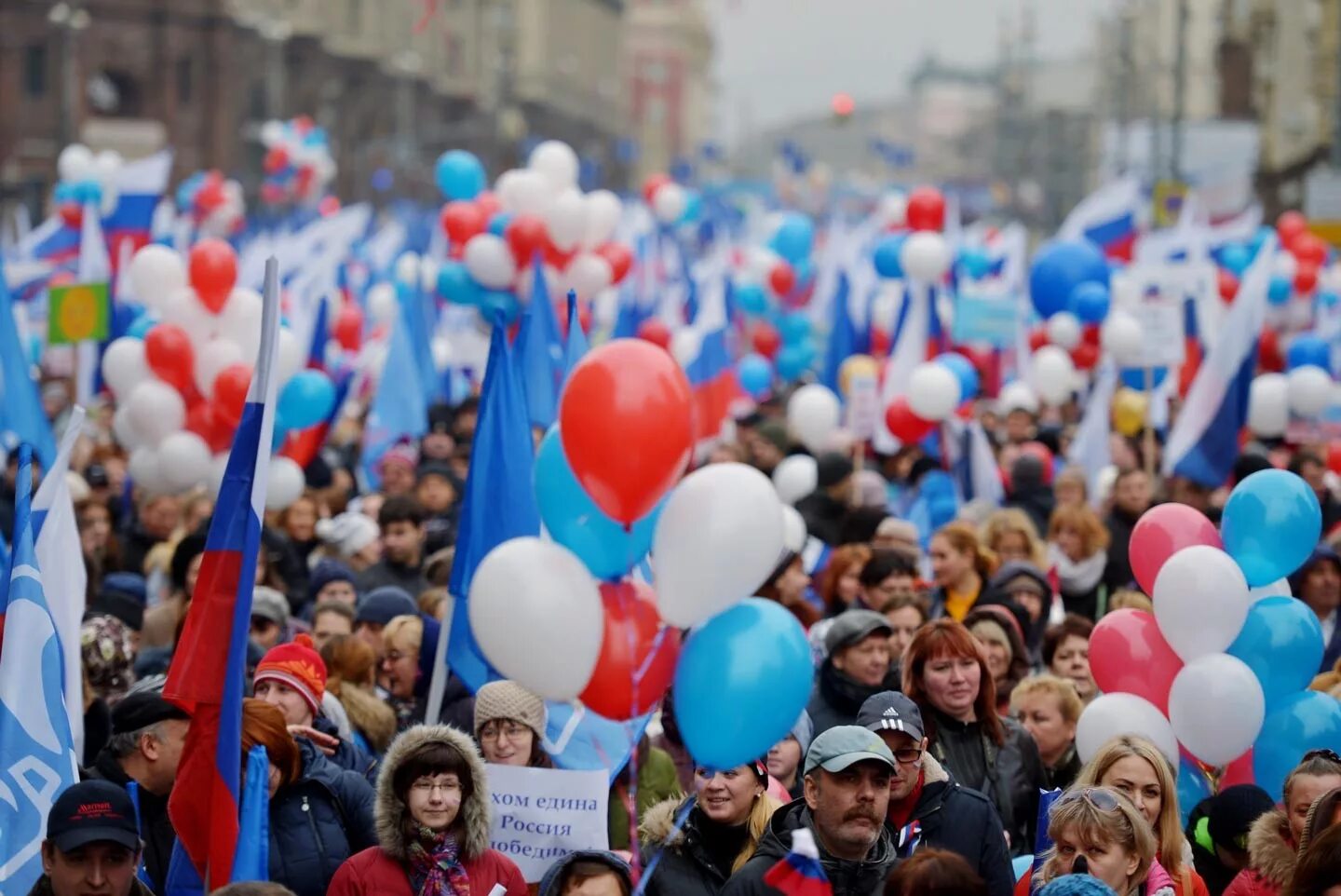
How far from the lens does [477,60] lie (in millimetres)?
82312

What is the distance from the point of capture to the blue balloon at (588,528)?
17.7ft

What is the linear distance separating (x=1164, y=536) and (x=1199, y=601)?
15.6 inches

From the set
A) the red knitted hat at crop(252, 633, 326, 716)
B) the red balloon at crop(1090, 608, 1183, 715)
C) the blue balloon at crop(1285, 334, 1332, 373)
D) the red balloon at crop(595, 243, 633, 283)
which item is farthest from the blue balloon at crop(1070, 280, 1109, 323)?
the red knitted hat at crop(252, 633, 326, 716)

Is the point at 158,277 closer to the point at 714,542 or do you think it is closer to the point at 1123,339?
the point at 1123,339

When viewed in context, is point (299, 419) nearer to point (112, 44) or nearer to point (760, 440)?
point (760, 440)

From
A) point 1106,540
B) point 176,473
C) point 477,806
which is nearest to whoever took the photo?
point 477,806

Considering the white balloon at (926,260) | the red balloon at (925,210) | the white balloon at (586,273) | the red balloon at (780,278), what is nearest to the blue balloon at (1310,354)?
the white balloon at (926,260)

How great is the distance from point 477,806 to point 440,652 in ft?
5.03

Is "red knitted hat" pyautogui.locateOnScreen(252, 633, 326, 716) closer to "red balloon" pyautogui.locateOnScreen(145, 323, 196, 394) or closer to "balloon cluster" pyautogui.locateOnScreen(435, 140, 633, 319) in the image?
"red balloon" pyautogui.locateOnScreen(145, 323, 196, 394)

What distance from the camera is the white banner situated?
5.90 m

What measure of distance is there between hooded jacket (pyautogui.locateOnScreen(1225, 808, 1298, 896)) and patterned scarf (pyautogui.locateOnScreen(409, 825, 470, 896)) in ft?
5.76

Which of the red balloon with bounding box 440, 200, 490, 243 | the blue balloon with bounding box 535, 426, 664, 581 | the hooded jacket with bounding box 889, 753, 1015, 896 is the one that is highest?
the blue balloon with bounding box 535, 426, 664, 581

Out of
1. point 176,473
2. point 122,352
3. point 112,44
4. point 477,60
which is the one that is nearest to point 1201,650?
point 176,473

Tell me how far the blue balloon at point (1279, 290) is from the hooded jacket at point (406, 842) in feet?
48.5
